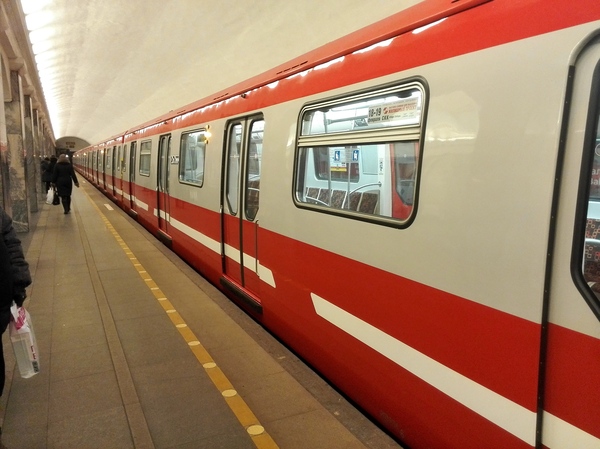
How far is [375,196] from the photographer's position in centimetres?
294

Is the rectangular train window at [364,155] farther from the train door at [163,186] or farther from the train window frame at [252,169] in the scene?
the train door at [163,186]

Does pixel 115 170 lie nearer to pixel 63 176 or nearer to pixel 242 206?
pixel 63 176

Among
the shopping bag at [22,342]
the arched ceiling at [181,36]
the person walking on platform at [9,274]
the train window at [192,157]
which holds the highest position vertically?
the arched ceiling at [181,36]

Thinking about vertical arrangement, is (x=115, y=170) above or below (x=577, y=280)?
above

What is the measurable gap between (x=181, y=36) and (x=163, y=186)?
348 cm

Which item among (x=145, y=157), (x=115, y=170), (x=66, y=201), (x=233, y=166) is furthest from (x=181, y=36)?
(x=115, y=170)

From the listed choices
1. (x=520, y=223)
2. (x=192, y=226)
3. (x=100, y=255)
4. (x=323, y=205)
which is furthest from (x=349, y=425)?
(x=100, y=255)

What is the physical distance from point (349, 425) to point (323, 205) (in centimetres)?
157

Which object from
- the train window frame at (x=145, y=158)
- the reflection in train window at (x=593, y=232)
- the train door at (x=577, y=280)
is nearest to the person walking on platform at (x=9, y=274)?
the train door at (x=577, y=280)

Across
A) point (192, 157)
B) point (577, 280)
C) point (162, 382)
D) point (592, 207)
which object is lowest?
point (162, 382)

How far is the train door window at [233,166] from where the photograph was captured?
5549mm

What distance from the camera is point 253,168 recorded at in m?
4.96

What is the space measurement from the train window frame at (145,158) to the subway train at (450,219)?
715 cm

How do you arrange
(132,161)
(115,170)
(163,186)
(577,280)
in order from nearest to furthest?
1. (577,280)
2. (163,186)
3. (132,161)
4. (115,170)
